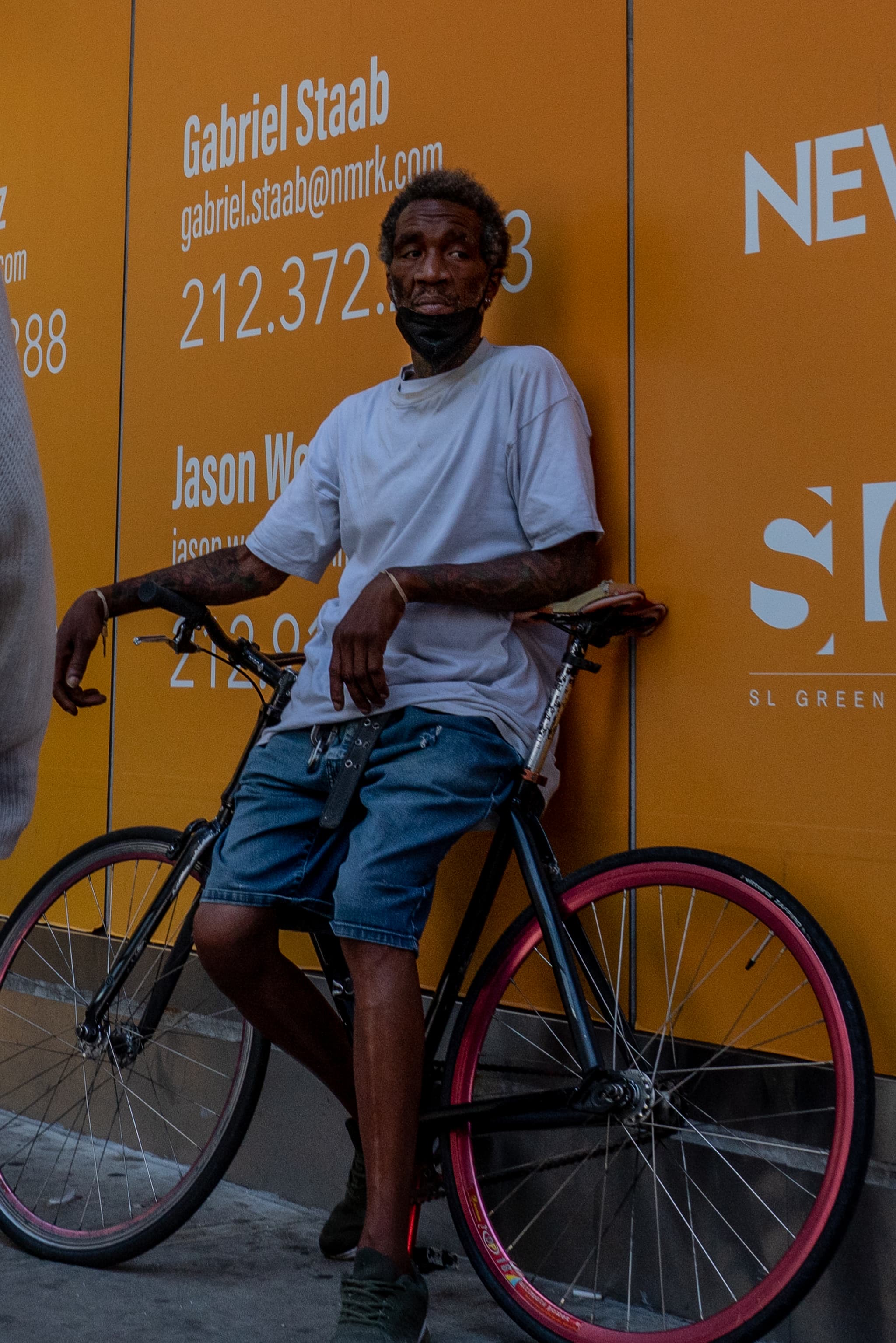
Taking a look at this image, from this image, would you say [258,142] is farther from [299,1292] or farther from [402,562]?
[299,1292]

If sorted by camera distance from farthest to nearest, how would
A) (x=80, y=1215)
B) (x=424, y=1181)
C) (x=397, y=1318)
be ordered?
(x=80, y=1215)
(x=424, y=1181)
(x=397, y=1318)

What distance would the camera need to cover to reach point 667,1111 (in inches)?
93.7

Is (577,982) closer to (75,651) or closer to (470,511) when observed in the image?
(470,511)

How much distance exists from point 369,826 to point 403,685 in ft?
0.93

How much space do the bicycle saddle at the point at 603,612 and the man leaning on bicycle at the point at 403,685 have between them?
4cm

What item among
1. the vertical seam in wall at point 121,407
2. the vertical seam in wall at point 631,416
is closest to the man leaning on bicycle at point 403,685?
the vertical seam in wall at point 631,416

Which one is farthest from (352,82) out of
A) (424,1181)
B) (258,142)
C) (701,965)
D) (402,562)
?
(424,1181)

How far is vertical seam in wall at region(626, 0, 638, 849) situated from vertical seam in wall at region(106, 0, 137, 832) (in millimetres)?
1742

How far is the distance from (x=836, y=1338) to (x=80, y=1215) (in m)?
1.68

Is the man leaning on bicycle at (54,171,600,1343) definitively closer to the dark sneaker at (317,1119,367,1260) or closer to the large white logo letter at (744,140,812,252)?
the dark sneaker at (317,1119,367,1260)

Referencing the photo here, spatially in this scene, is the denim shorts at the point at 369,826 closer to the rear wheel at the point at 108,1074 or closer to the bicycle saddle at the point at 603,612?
the bicycle saddle at the point at 603,612

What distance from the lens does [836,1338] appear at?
7.63ft

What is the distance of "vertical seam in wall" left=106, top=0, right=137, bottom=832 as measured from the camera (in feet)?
12.8

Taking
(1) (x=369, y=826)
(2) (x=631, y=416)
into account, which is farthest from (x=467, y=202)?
(1) (x=369, y=826)
